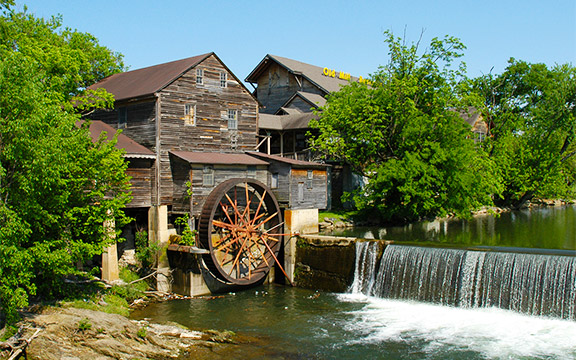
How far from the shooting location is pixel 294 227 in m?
25.3

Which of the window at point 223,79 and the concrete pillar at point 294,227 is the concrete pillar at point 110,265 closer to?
the concrete pillar at point 294,227

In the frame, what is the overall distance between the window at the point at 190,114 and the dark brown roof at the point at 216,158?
143 cm

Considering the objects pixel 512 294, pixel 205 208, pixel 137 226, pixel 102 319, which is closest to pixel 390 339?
pixel 512 294

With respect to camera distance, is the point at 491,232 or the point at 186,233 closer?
the point at 186,233

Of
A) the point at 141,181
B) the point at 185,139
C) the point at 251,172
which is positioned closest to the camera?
the point at 141,181

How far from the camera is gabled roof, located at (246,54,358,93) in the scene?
42.9 meters

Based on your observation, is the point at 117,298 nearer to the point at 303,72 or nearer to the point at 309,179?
the point at 309,179

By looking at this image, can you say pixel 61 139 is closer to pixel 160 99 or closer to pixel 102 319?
pixel 102 319

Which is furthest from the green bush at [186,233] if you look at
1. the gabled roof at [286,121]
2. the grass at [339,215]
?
the gabled roof at [286,121]

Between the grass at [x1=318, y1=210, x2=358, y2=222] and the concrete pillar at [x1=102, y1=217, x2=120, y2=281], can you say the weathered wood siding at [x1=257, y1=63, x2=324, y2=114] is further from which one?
the concrete pillar at [x1=102, y1=217, x2=120, y2=281]

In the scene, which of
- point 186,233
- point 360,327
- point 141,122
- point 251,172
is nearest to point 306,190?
point 251,172

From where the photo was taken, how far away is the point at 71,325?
48.8ft

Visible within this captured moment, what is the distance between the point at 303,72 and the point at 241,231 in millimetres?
22531

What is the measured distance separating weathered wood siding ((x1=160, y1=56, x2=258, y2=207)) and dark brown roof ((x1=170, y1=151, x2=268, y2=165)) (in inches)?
22.2
